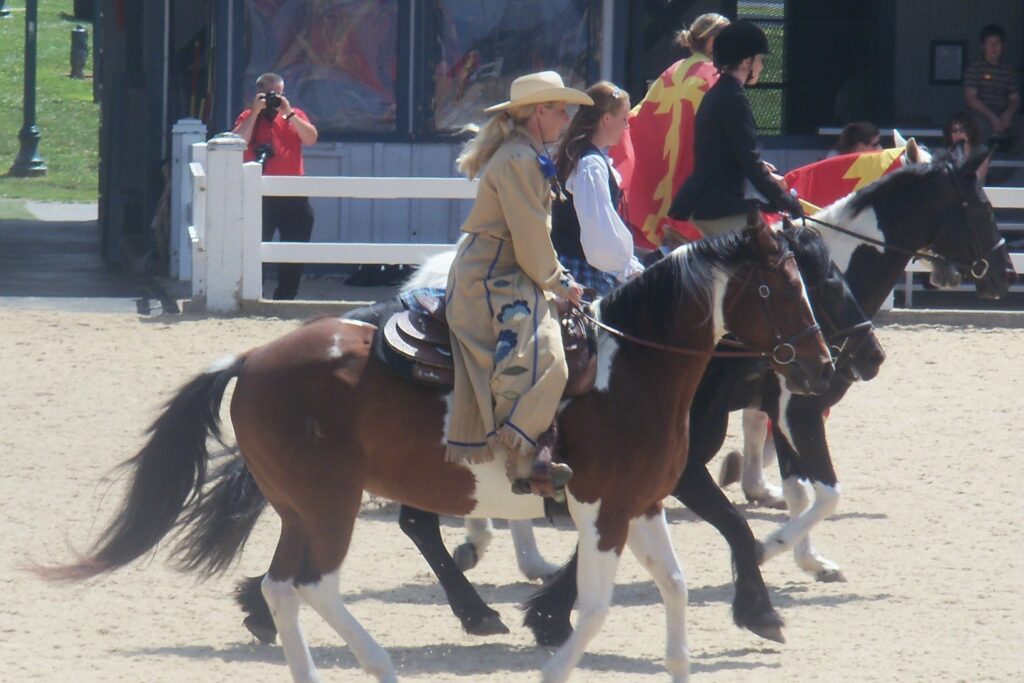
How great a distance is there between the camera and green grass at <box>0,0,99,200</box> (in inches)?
1104

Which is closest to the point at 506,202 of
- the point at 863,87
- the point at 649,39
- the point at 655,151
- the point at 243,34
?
the point at 655,151

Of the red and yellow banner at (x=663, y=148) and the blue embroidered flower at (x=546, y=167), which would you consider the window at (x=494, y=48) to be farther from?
the blue embroidered flower at (x=546, y=167)

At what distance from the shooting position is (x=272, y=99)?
12047 mm

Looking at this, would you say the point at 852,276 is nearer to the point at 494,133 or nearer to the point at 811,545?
the point at 811,545

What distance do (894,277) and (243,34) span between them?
8102mm

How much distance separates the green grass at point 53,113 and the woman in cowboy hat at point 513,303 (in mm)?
21960

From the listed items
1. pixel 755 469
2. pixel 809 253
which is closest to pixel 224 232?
pixel 755 469

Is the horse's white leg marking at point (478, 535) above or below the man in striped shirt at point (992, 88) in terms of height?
below

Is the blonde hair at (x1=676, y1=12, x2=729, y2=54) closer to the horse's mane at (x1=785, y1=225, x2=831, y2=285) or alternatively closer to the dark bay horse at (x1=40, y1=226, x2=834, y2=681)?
the horse's mane at (x1=785, y1=225, x2=831, y2=285)

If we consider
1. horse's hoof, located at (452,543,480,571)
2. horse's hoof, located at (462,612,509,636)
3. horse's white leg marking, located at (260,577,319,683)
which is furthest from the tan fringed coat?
horse's hoof, located at (452,543,480,571)

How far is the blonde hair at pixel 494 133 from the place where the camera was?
4746mm

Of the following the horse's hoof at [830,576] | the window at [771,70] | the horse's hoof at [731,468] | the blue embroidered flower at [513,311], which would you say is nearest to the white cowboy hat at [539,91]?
the blue embroidered flower at [513,311]

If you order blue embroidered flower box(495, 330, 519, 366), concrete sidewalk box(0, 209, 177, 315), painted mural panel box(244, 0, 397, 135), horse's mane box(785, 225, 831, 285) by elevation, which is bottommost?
concrete sidewalk box(0, 209, 177, 315)

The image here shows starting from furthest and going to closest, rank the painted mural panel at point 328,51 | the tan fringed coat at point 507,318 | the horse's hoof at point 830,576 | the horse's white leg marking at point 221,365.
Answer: the painted mural panel at point 328,51, the horse's hoof at point 830,576, the horse's white leg marking at point 221,365, the tan fringed coat at point 507,318
